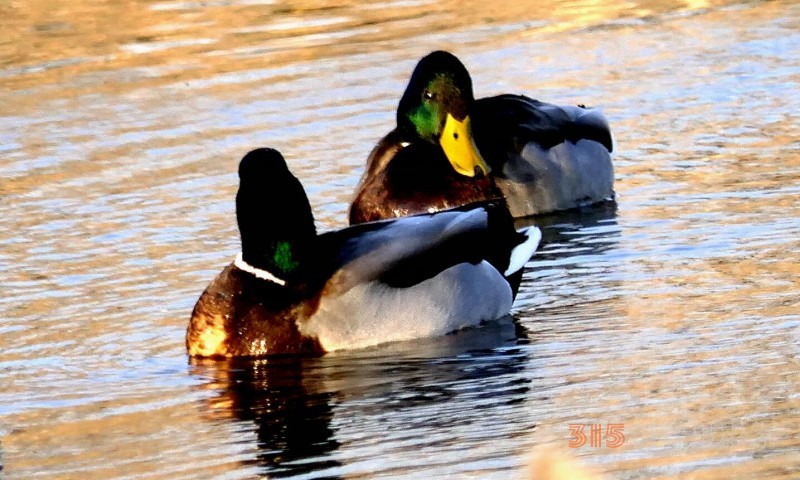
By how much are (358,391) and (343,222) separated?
140 inches

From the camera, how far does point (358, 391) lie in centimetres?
777

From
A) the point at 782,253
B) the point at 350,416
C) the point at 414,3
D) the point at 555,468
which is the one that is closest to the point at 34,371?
the point at 350,416

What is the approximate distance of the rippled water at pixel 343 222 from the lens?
689 centimetres

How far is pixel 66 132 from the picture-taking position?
1358cm

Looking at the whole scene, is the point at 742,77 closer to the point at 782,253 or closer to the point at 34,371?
the point at 782,253

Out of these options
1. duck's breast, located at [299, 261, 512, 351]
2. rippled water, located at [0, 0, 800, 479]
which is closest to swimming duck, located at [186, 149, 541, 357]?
duck's breast, located at [299, 261, 512, 351]

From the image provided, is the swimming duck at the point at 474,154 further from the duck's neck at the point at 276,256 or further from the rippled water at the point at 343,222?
the duck's neck at the point at 276,256

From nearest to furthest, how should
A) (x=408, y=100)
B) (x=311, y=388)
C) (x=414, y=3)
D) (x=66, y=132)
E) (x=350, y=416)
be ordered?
(x=350, y=416)
(x=311, y=388)
(x=408, y=100)
(x=66, y=132)
(x=414, y=3)

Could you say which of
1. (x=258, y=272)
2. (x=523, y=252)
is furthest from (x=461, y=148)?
(x=258, y=272)

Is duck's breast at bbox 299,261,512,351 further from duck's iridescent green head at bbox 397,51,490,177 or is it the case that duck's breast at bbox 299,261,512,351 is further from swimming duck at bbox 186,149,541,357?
duck's iridescent green head at bbox 397,51,490,177

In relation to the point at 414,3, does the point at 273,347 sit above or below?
below

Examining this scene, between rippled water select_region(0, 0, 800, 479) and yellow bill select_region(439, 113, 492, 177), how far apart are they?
0.58m

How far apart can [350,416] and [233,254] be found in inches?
122

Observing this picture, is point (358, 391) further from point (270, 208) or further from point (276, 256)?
point (270, 208)
